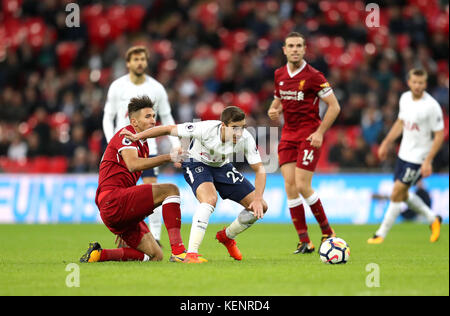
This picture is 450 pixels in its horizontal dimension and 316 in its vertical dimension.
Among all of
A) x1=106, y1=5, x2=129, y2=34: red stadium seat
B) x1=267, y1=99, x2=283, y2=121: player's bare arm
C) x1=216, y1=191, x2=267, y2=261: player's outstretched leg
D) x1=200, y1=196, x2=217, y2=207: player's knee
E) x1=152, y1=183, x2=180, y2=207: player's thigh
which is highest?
x1=106, y1=5, x2=129, y2=34: red stadium seat

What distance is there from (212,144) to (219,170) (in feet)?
1.28

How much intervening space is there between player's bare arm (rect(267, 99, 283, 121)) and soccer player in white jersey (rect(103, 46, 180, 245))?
1427mm

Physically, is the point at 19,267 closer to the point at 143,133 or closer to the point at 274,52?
the point at 143,133

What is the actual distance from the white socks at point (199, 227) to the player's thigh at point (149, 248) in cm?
55

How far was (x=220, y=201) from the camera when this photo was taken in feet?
51.8

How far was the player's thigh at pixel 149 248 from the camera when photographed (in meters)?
7.89

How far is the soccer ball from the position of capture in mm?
7391

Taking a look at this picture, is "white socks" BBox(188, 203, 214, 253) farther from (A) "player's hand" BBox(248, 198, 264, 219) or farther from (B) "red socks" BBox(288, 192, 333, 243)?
(B) "red socks" BBox(288, 192, 333, 243)

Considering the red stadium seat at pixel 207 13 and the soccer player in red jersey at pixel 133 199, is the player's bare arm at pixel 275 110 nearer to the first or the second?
the soccer player in red jersey at pixel 133 199

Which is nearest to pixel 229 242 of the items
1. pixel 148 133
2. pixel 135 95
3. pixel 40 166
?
pixel 148 133

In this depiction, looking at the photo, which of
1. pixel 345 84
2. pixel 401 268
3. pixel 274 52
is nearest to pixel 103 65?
pixel 274 52

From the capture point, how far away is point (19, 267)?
740 centimetres

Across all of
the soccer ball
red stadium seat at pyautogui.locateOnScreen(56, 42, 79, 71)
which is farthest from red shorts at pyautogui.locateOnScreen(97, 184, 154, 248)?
red stadium seat at pyautogui.locateOnScreen(56, 42, 79, 71)

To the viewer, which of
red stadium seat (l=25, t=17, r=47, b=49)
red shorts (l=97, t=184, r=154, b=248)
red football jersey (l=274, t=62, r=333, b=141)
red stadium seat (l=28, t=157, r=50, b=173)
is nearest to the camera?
red shorts (l=97, t=184, r=154, b=248)
